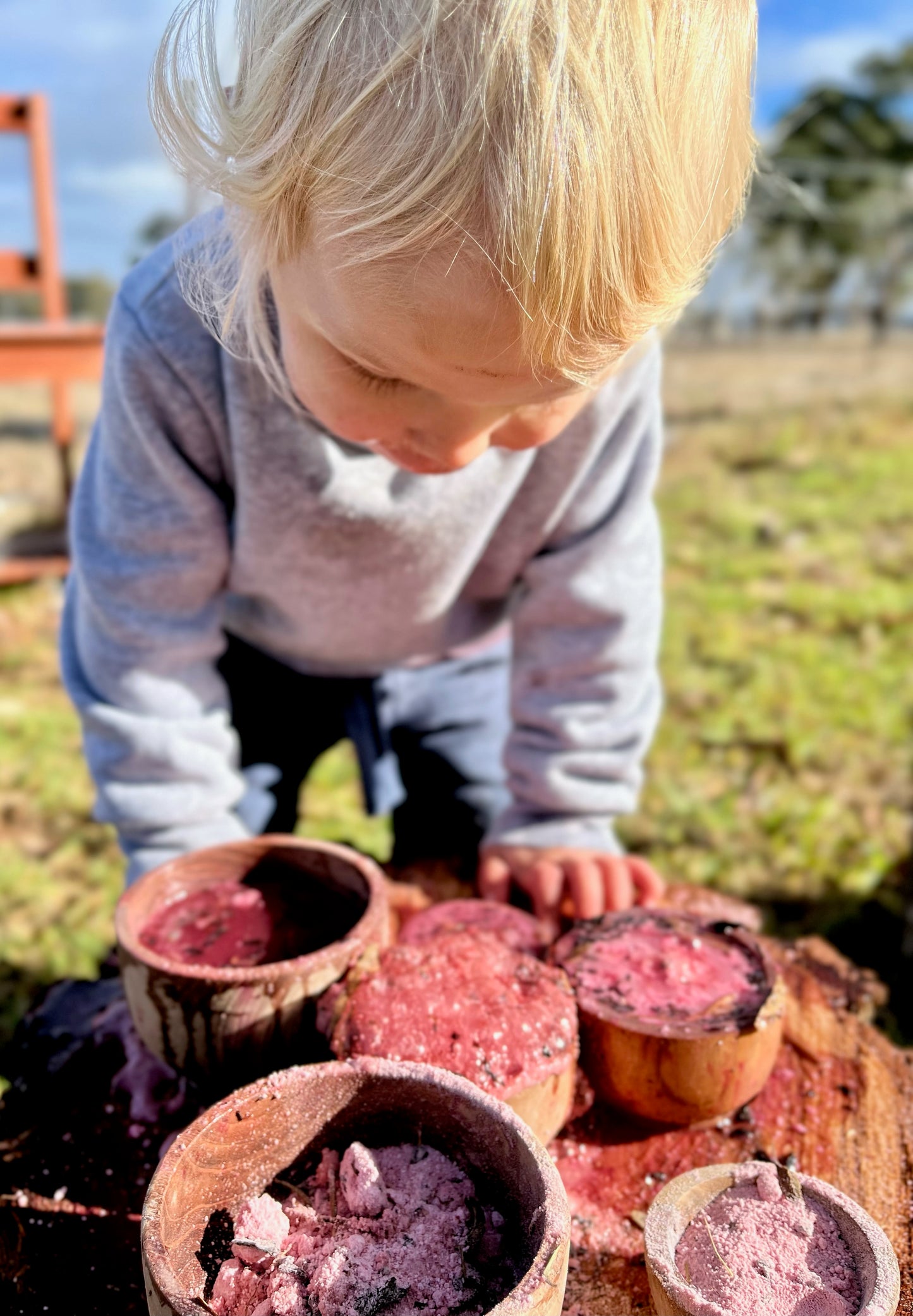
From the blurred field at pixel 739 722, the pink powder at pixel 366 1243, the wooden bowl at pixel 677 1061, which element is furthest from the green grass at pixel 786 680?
the pink powder at pixel 366 1243

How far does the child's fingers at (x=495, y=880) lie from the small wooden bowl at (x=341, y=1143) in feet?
1.75

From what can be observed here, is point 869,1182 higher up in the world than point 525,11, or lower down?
lower down

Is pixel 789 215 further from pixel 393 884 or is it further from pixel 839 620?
pixel 393 884

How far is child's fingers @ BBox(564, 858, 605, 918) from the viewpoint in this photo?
47.6 inches

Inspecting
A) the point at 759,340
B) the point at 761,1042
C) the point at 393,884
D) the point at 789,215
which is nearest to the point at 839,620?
the point at 393,884

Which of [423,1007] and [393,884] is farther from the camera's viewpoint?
[393,884]

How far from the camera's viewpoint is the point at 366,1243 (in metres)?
0.71

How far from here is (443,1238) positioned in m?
0.71

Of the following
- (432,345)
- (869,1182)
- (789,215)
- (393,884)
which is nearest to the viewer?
(432,345)

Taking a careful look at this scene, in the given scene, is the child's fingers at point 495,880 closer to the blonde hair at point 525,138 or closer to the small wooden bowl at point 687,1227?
the small wooden bowl at point 687,1227

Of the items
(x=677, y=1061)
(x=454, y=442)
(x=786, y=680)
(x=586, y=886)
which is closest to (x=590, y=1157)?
(x=677, y=1061)

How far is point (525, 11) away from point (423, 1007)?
2.35 ft

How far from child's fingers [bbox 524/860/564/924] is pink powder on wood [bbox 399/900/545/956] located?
0.09 metres

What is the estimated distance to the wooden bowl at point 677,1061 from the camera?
872mm
